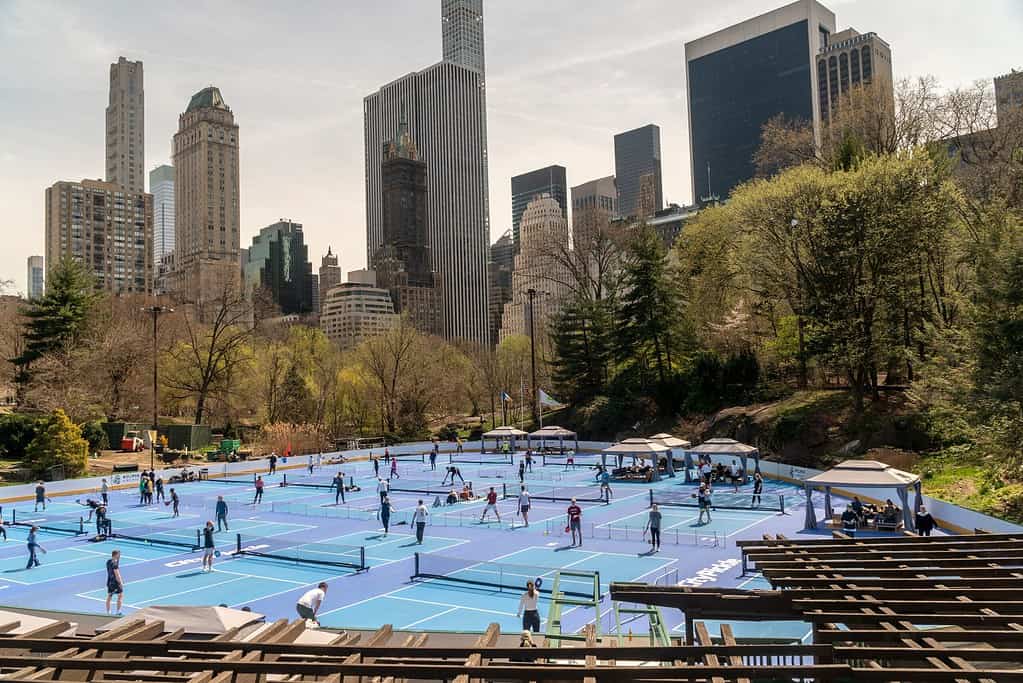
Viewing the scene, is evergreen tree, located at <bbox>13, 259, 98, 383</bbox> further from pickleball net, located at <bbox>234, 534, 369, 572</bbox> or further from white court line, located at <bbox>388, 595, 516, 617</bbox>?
white court line, located at <bbox>388, 595, 516, 617</bbox>

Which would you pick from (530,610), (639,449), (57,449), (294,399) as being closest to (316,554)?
(530,610)

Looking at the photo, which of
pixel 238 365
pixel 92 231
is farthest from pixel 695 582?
pixel 92 231

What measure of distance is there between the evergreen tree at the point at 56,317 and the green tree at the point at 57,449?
68.0 feet

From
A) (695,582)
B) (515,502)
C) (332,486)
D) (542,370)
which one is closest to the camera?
(695,582)

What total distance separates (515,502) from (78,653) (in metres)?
27.2

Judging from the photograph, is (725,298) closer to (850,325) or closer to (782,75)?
(850,325)

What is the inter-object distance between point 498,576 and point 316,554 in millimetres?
6385

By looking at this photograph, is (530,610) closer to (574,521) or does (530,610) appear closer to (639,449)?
(574,521)

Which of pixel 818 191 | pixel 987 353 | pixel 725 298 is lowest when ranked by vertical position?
pixel 987 353

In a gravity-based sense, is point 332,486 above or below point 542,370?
below

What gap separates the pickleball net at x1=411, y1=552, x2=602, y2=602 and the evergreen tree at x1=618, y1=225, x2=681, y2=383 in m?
45.1

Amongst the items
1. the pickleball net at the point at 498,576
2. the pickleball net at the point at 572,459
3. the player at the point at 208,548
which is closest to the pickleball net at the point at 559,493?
the pickleball net at the point at 572,459

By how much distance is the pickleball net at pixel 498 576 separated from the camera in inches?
713

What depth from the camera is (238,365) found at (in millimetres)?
69375
